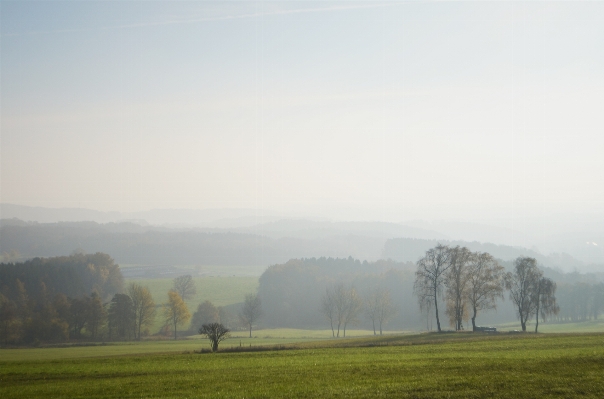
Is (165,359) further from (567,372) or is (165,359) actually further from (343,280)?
(343,280)

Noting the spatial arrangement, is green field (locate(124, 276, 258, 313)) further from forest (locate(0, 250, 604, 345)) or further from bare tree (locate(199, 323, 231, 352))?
bare tree (locate(199, 323, 231, 352))

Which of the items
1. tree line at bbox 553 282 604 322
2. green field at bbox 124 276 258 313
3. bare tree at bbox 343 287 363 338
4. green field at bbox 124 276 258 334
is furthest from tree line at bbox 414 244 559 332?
green field at bbox 124 276 258 313

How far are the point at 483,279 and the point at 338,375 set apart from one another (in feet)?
158

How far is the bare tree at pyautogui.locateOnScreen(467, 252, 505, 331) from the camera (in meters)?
68.1

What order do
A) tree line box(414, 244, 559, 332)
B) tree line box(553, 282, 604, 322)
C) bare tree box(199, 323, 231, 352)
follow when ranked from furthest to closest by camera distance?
tree line box(553, 282, 604, 322), tree line box(414, 244, 559, 332), bare tree box(199, 323, 231, 352)

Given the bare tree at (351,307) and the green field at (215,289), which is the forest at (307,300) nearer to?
the bare tree at (351,307)

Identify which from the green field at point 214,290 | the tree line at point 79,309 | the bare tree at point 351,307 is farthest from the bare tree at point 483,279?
the green field at point 214,290

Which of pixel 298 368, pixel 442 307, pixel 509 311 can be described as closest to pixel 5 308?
pixel 298 368

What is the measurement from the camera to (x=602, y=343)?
130 ft

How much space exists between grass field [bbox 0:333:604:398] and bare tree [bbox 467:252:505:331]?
91.4ft

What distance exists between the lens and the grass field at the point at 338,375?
23.4 metres

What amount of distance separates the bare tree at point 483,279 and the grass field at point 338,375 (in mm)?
27844

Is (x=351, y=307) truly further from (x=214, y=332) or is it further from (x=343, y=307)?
(x=214, y=332)

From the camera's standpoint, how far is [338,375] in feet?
91.1
